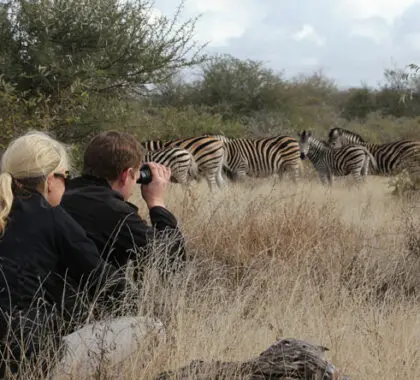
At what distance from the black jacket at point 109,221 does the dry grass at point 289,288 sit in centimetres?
19

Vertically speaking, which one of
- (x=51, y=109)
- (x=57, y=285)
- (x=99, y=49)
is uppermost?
(x=99, y=49)

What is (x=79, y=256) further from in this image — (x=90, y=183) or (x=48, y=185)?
(x=90, y=183)

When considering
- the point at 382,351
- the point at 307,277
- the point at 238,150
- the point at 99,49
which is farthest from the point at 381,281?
the point at 238,150

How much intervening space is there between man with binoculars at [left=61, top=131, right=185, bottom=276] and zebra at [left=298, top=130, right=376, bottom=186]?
41.0ft

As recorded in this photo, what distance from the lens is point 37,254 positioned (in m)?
3.37

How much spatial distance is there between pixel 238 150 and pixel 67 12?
7.28 metres

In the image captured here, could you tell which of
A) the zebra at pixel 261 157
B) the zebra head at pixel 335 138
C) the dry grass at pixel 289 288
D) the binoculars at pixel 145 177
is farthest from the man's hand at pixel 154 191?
the zebra head at pixel 335 138

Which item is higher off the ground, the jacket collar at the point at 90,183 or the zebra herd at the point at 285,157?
the jacket collar at the point at 90,183

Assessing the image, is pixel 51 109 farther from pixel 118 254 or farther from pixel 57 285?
pixel 57 285

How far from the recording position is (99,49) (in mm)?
10172

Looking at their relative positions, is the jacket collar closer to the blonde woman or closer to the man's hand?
the man's hand

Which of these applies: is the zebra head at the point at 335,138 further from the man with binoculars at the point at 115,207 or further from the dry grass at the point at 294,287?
the man with binoculars at the point at 115,207

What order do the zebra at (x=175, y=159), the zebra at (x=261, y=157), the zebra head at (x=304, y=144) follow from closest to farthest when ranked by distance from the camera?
the zebra at (x=175, y=159), the zebra at (x=261, y=157), the zebra head at (x=304, y=144)

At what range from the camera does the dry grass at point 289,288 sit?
3.60 meters
